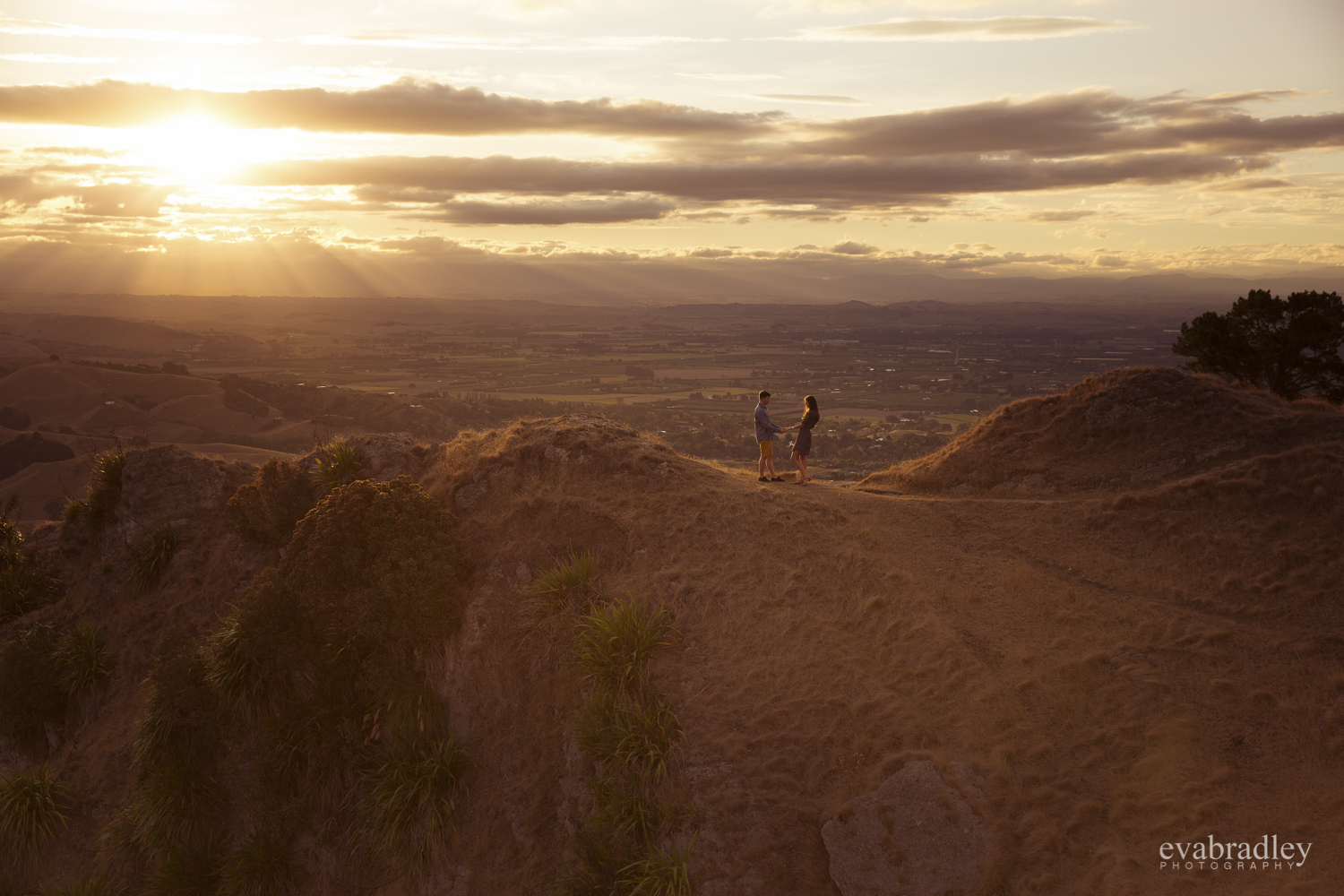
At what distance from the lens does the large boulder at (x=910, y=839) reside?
9055mm

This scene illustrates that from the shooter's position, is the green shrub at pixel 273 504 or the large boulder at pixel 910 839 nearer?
the large boulder at pixel 910 839

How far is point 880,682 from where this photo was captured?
11312 millimetres

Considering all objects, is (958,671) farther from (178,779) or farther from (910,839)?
(178,779)

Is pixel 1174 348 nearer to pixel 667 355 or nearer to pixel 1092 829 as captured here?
pixel 1092 829

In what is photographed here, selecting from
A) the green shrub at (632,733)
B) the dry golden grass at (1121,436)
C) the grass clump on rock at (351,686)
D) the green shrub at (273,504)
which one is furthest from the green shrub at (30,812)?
the dry golden grass at (1121,436)

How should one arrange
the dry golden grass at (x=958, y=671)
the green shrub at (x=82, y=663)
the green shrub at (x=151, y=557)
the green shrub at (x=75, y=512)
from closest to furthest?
the dry golden grass at (x=958, y=671), the green shrub at (x=82, y=663), the green shrub at (x=151, y=557), the green shrub at (x=75, y=512)

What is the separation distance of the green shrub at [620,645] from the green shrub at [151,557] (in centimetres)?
1120

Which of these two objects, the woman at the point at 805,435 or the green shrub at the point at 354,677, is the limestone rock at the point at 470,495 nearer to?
the green shrub at the point at 354,677

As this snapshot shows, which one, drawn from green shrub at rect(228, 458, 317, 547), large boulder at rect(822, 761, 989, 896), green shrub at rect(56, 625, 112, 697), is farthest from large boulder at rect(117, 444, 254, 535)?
large boulder at rect(822, 761, 989, 896)

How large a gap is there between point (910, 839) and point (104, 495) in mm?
19787

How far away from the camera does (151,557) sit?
56.9 feet

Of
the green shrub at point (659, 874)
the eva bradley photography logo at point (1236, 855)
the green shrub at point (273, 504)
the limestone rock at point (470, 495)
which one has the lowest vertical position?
the green shrub at point (659, 874)

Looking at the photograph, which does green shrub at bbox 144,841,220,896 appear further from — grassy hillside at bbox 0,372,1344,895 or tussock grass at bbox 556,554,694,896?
tussock grass at bbox 556,554,694,896

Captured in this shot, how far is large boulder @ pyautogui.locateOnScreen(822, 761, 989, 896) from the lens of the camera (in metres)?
9.05
